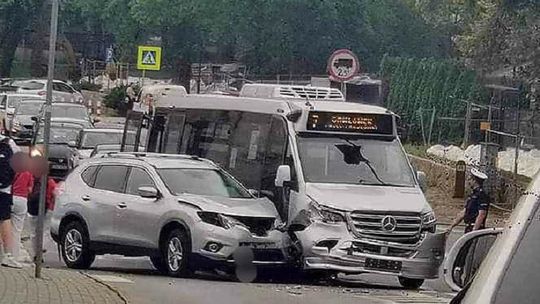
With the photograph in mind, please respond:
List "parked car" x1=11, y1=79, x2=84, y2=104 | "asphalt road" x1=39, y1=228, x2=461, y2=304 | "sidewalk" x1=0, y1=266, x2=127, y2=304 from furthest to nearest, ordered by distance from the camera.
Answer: "parked car" x1=11, y1=79, x2=84, y2=104 < "asphalt road" x1=39, y1=228, x2=461, y2=304 < "sidewalk" x1=0, y1=266, x2=127, y2=304

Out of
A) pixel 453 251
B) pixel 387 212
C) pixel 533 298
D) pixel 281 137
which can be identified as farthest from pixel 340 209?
pixel 533 298

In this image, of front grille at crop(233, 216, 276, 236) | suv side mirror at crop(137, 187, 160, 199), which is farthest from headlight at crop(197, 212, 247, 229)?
suv side mirror at crop(137, 187, 160, 199)

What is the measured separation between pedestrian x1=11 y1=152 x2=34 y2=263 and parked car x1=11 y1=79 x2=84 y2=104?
3232cm

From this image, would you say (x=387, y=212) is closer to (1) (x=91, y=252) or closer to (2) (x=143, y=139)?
(1) (x=91, y=252)

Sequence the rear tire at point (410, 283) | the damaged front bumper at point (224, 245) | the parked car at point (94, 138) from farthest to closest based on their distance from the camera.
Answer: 1. the parked car at point (94, 138)
2. the rear tire at point (410, 283)
3. the damaged front bumper at point (224, 245)

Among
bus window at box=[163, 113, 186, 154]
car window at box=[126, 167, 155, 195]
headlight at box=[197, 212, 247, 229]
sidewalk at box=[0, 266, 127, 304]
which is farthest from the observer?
bus window at box=[163, 113, 186, 154]

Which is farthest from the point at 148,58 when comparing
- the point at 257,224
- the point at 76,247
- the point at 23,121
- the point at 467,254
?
the point at 467,254

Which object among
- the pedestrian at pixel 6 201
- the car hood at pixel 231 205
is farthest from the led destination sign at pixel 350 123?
the pedestrian at pixel 6 201

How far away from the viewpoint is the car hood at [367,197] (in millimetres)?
16328

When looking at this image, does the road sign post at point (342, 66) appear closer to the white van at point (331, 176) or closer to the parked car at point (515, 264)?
the white van at point (331, 176)

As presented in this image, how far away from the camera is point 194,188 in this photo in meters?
16.6

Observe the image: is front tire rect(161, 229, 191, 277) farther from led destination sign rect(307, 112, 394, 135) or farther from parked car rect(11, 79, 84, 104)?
parked car rect(11, 79, 84, 104)

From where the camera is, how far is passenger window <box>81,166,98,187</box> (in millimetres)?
17516

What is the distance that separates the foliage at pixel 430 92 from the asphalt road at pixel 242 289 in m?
23.1
